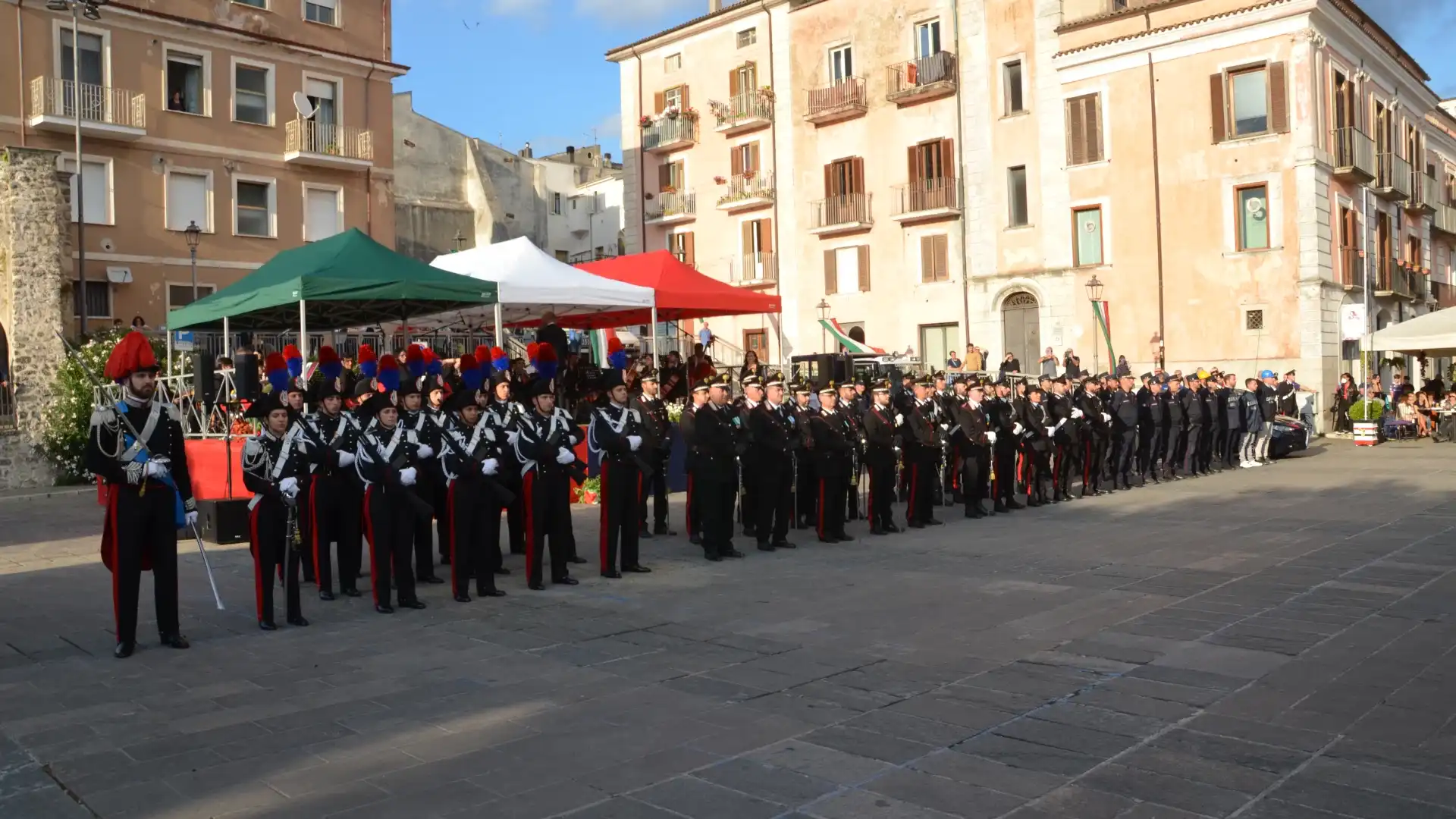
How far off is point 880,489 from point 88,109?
2318 cm

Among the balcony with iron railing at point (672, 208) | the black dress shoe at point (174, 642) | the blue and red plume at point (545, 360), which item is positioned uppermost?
the balcony with iron railing at point (672, 208)

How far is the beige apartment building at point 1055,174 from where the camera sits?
30734mm

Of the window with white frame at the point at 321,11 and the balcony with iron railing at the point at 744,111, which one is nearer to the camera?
the window with white frame at the point at 321,11

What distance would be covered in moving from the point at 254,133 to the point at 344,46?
156 inches

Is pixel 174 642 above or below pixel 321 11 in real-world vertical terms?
below

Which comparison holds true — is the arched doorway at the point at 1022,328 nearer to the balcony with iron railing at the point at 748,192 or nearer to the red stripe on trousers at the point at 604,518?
the balcony with iron railing at the point at 748,192

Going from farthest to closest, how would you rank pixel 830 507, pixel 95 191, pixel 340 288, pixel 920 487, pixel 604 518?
pixel 95 191
pixel 340 288
pixel 920 487
pixel 830 507
pixel 604 518

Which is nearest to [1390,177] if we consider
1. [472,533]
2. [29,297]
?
[472,533]

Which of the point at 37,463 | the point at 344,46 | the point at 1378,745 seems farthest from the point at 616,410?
the point at 344,46

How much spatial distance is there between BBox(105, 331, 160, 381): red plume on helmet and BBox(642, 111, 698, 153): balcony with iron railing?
35.1 meters

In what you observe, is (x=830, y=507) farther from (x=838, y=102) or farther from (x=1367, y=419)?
(x=838, y=102)

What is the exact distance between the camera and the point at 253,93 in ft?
103

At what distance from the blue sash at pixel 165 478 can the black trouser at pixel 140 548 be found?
0.09 ft

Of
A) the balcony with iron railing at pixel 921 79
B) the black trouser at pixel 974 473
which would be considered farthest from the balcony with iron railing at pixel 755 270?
the black trouser at pixel 974 473
